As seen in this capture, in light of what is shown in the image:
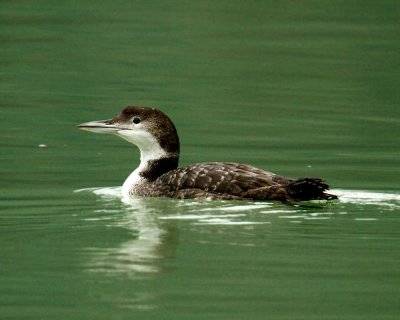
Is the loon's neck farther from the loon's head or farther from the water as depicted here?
the water

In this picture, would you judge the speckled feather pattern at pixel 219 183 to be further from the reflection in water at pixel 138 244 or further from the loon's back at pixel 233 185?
the reflection in water at pixel 138 244

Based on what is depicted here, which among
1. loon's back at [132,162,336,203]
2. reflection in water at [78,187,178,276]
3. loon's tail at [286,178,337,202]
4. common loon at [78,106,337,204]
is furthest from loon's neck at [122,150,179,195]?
loon's tail at [286,178,337,202]

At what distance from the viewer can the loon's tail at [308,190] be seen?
12250mm

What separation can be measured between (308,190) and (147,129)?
228 cm

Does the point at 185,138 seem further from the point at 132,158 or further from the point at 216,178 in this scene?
the point at 216,178

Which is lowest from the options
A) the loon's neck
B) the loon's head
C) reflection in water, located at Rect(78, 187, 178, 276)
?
reflection in water, located at Rect(78, 187, 178, 276)

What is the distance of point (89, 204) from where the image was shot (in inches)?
498

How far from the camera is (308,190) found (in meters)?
12.3

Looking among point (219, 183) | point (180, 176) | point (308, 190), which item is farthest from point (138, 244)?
point (180, 176)

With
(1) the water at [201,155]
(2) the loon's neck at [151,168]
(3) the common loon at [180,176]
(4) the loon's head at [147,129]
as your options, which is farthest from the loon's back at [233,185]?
(4) the loon's head at [147,129]

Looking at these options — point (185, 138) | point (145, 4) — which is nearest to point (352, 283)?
point (185, 138)

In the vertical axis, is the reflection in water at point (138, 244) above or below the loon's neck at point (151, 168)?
below

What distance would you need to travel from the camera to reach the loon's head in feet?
46.3

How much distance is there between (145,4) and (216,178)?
2040 centimetres
